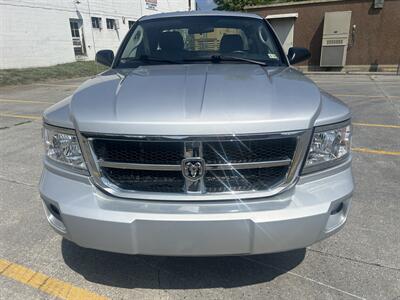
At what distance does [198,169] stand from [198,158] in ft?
0.20

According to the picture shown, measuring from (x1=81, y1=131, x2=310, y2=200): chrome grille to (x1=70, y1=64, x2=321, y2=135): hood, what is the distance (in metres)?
0.06

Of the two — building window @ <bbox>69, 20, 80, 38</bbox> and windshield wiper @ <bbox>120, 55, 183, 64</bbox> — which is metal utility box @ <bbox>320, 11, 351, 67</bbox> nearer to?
building window @ <bbox>69, 20, 80, 38</bbox>

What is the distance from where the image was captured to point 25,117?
7.41m

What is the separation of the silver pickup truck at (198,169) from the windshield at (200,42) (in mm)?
1072

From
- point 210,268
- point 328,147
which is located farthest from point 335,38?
point 210,268

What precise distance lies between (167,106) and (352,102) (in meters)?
7.85

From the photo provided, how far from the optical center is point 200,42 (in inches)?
126

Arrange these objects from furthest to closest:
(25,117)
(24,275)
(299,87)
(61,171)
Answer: (25,117) → (24,275) → (299,87) → (61,171)

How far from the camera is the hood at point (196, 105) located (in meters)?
1.65

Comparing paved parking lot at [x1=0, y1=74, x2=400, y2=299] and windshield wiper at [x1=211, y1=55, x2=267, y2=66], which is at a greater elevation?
windshield wiper at [x1=211, y1=55, x2=267, y2=66]

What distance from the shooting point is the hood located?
1.65 m

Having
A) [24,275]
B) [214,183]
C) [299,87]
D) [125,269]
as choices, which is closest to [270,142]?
[214,183]

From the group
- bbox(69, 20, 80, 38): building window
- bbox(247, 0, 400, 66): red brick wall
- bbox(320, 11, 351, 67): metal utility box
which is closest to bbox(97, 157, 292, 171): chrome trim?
bbox(320, 11, 351, 67): metal utility box

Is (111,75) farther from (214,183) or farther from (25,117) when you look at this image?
(25,117)
